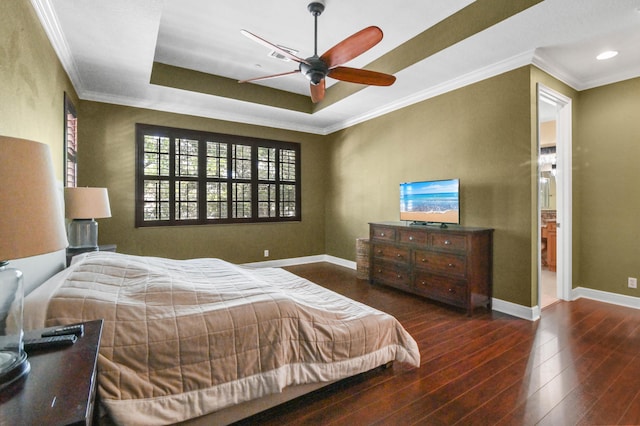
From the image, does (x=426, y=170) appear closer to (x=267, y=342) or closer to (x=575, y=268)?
(x=575, y=268)

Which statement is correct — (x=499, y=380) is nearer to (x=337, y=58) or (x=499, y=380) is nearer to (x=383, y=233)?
(x=383, y=233)

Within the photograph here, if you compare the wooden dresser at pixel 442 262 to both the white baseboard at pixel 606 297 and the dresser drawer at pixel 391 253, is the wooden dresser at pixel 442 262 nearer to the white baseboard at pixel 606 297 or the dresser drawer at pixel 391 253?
the dresser drawer at pixel 391 253

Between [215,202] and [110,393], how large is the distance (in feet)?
13.5

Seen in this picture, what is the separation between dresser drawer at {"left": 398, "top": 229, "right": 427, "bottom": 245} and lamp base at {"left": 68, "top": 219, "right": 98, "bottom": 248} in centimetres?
369

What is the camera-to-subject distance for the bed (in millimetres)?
1395

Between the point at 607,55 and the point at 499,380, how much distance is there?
3.50 m

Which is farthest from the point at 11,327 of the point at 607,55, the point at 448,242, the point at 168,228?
the point at 607,55

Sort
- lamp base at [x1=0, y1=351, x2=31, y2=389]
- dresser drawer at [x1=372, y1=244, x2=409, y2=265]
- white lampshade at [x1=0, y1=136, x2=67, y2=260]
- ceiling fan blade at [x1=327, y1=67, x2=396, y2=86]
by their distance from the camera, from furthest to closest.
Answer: dresser drawer at [x1=372, y1=244, x2=409, y2=265] → ceiling fan blade at [x1=327, y1=67, x2=396, y2=86] → lamp base at [x1=0, y1=351, x2=31, y2=389] → white lampshade at [x1=0, y1=136, x2=67, y2=260]

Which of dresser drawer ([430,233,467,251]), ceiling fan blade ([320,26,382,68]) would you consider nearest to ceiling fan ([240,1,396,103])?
ceiling fan blade ([320,26,382,68])

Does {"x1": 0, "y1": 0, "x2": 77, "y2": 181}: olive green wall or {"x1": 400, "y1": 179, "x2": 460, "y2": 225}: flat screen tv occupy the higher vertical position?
{"x1": 0, "y1": 0, "x2": 77, "y2": 181}: olive green wall

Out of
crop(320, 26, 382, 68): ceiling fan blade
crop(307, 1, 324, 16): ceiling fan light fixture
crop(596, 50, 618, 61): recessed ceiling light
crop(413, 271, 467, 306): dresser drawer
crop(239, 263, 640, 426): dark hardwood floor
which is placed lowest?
crop(239, 263, 640, 426): dark hardwood floor

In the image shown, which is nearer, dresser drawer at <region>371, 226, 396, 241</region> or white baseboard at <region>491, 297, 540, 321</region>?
white baseboard at <region>491, 297, 540, 321</region>

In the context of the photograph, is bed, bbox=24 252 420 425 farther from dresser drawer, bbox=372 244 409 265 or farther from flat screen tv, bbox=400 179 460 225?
flat screen tv, bbox=400 179 460 225

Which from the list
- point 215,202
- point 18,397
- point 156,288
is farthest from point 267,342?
point 215,202
